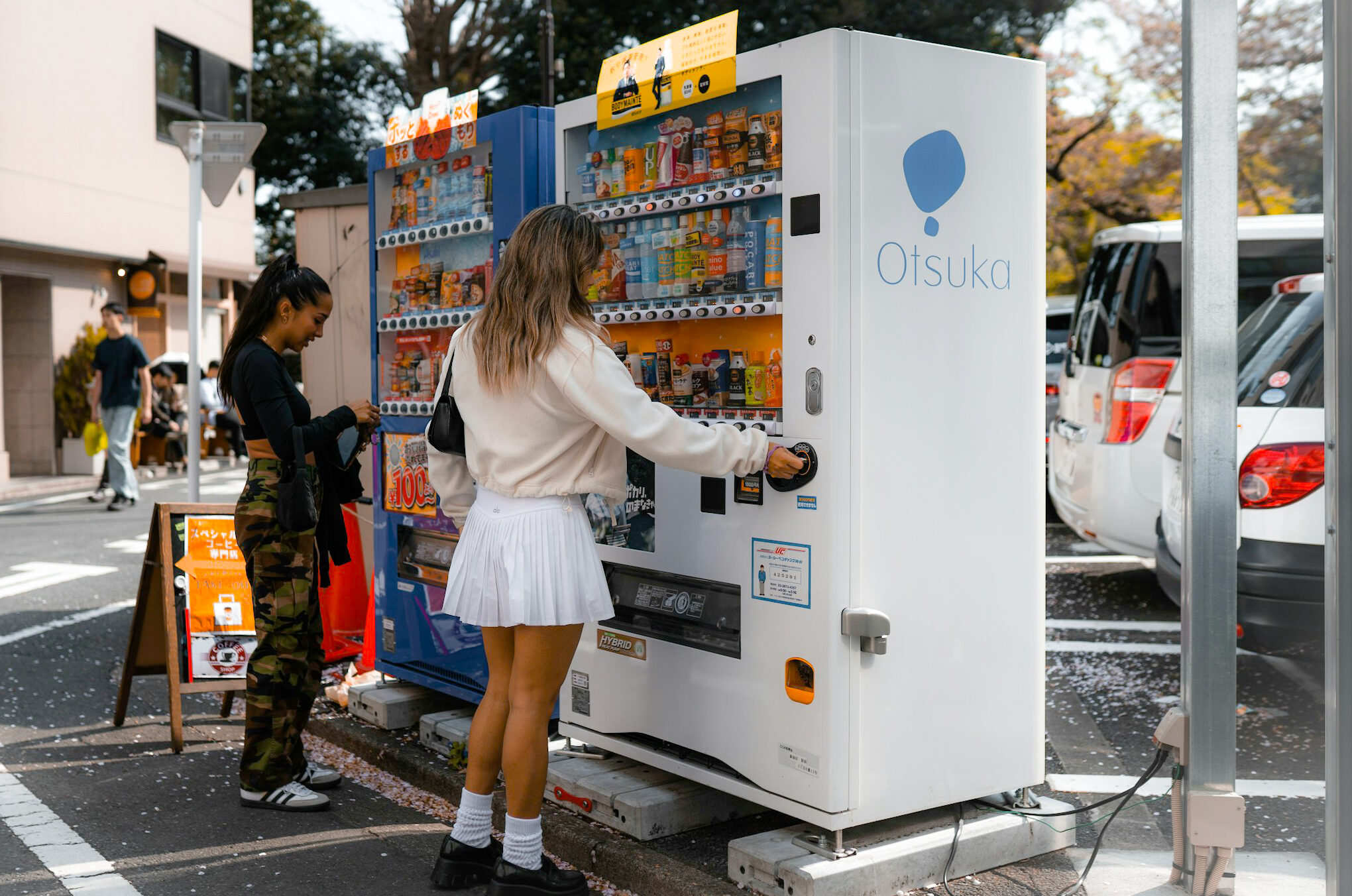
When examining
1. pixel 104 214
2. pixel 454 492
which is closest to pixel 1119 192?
pixel 104 214

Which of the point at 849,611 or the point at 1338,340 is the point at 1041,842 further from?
the point at 1338,340

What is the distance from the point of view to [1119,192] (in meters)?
23.3

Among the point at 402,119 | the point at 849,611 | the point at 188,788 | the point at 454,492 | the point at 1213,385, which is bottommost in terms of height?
the point at 188,788

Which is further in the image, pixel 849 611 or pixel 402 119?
pixel 402 119

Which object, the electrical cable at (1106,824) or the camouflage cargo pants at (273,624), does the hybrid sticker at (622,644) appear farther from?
the electrical cable at (1106,824)

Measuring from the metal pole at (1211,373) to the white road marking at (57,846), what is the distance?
3303mm

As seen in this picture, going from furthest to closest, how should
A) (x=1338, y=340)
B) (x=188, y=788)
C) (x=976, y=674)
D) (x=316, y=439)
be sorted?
(x=188, y=788) < (x=316, y=439) < (x=976, y=674) < (x=1338, y=340)

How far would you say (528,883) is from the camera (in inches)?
137

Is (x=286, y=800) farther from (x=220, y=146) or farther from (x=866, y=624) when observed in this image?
(x=220, y=146)

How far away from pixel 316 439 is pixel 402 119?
1859mm

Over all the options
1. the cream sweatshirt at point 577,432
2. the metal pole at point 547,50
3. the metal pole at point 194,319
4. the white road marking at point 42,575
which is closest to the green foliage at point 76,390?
the metal pole at point 547,50

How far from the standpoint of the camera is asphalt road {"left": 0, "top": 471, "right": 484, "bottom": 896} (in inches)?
150

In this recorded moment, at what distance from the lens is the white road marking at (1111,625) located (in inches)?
283

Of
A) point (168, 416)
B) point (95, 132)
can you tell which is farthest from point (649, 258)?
point (95, 132)
